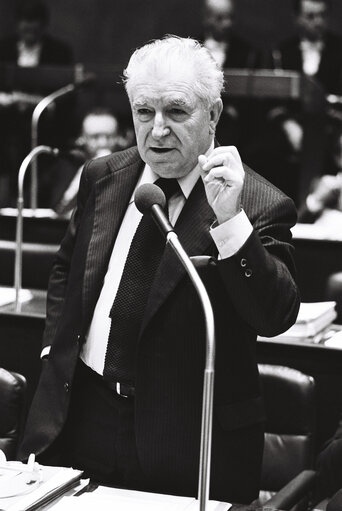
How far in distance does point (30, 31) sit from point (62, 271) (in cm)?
510

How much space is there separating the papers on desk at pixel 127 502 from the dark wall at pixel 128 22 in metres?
6.41

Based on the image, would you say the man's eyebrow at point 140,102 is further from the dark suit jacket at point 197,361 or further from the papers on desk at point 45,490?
the papers on desk at point 45,490

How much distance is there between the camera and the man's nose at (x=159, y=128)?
6.23 feet

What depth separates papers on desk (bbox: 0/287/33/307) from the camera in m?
3.41

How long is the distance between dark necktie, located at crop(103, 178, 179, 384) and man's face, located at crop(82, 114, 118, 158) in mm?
3488

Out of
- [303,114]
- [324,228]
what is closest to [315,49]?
[303,114]

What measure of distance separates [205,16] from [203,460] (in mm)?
5760

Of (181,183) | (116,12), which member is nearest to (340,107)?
(116,12)

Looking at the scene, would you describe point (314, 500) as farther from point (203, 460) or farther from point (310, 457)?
point (203, 460)

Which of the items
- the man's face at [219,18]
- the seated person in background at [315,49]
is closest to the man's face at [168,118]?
the seated person in background at [315,49]

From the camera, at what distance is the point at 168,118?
75.6 inches

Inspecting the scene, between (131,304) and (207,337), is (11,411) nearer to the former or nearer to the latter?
(131,304)

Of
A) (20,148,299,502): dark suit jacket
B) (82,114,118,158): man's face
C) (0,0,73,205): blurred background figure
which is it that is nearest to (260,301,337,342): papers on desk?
(20,148,299,502): dark suit jacket

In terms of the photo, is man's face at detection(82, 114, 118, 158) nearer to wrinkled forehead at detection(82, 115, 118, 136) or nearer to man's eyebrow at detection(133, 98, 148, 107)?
wrinkled forehead at detection(82, 115, 118, 136)
